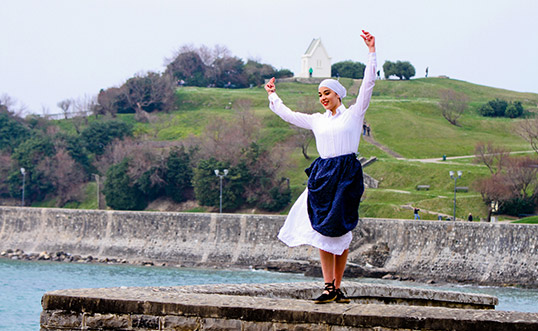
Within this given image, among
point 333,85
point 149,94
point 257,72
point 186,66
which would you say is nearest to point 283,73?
point 257,72

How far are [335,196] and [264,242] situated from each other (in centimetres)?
3837

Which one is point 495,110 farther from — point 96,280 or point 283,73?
point 96,280

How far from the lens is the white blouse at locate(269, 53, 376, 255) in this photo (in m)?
7.64

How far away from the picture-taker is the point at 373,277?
3997 centimetres

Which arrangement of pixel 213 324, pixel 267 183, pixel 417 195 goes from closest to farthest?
pixel 213 324
pixel 417 195
pixel 267 183

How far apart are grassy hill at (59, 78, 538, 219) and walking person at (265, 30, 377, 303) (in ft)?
145

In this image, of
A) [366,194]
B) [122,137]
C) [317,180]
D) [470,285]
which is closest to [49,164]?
[122,137]

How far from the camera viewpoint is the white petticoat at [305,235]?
763 cm

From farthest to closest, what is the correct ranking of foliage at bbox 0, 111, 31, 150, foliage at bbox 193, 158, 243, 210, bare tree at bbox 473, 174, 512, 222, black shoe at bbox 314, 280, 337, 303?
1. foliage at bbox 0, 111, 31, 150
2. foliage at bbox 193, 158, 243, 210
3. bare tree at bbox 473, 174, 512, 222
4. black shoe at bbox 314, 280, 337, 303

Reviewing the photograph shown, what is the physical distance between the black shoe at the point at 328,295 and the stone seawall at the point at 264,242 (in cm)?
2893

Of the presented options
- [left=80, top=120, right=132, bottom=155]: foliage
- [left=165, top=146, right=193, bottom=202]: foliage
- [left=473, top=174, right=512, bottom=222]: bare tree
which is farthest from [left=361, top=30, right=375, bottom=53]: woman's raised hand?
[left=80, top=120, right=132, bottom=155]: foliage

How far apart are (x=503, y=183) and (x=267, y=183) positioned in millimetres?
16700

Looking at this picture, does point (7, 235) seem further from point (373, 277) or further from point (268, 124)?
point (268, 124)

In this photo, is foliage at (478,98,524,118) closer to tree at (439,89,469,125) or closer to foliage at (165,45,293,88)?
tree at (439,89,469,125)
